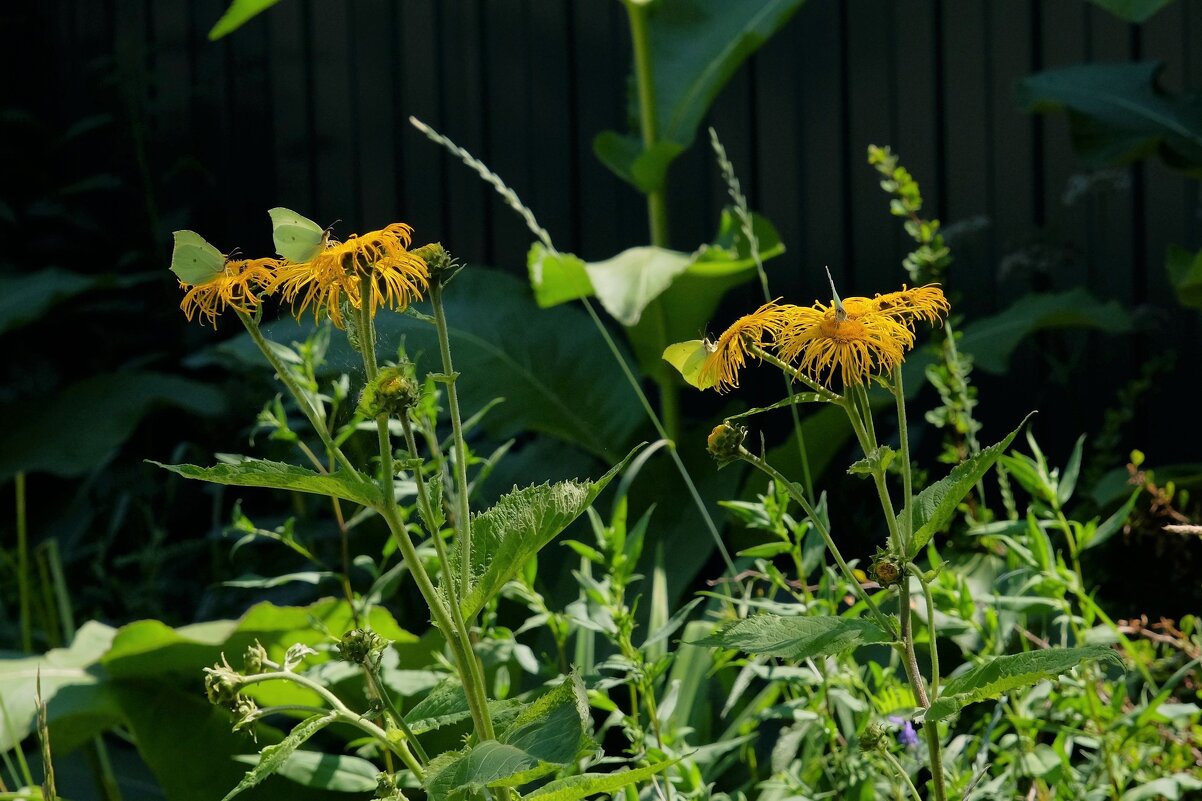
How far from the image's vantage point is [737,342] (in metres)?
0.78

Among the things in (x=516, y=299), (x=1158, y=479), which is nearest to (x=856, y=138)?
(x=516, y=299)

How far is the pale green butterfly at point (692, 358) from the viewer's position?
2.58ft

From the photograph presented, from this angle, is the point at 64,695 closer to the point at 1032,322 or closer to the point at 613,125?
the point at 1032,322

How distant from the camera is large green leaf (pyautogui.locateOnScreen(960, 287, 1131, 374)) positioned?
7.70ft

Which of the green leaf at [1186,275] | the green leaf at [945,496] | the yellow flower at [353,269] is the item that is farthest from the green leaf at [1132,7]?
the yellow flower at [353,269]

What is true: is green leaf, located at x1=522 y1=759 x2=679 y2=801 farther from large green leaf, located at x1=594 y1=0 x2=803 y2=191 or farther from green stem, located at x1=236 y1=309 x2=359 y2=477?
large green leaf, located at x1=594 y1=0 x2=803 y2=191

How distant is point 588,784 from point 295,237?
0.35 metres

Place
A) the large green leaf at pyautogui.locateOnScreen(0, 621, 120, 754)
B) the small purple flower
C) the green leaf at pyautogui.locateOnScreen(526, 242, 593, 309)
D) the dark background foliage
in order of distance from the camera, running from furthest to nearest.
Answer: the dark background foliage < the green leaf at pyautogui.locateOnScreen(526, 242, 593, 309) < the large green leaf at pyautogui.locateOnScreen(0, 621, 120, 754) < the small purple flower

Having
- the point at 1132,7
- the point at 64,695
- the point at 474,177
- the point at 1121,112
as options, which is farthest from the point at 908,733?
the point at 474,177

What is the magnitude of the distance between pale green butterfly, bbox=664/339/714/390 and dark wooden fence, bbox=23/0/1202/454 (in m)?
1.93

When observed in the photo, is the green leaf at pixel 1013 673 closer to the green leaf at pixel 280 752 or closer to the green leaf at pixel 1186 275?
the green leaf at pixel 280 752

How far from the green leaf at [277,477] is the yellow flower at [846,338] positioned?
26 cm

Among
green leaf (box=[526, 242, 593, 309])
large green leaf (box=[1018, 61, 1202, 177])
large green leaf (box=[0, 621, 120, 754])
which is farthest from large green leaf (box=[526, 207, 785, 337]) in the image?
large green leaf (box=[0, 621, 120, 754])

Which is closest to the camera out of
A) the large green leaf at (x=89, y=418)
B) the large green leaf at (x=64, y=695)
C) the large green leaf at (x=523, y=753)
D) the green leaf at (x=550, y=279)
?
the large green leaf at (x=523, y=753)
